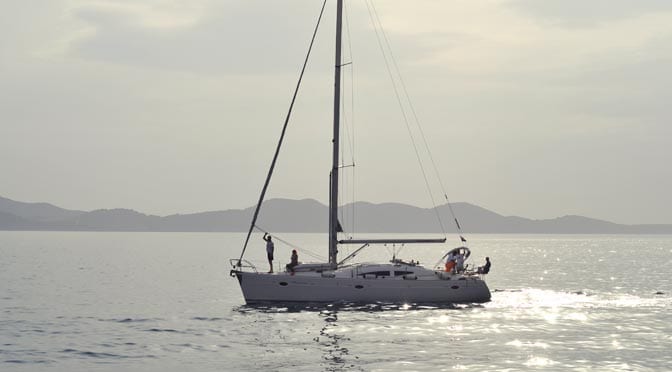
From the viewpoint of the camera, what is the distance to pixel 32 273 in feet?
307

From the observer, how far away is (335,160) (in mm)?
47344

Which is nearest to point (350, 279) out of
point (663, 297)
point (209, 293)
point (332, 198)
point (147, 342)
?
point (332, 198)

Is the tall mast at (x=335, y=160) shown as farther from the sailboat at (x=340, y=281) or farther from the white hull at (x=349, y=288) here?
the white hull at (x=349, y=288)

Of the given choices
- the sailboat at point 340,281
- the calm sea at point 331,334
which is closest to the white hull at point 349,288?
the sailboat at point 340,281

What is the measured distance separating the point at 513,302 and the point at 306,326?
19578mm

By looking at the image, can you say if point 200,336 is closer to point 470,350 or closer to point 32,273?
point 470,350

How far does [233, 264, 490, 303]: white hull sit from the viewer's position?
1813 inches

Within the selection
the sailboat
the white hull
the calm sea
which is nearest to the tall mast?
the sailboat

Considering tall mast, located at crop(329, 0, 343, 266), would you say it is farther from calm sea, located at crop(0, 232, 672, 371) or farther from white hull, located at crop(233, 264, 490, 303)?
calm sea, located at crop(0, 232, 672, 371)

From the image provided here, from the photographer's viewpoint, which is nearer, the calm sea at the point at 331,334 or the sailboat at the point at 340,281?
the calm sea at the point at 331,334

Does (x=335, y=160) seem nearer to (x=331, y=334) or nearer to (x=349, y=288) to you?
(x=349, y=288)

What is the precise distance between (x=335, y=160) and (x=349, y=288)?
7.39 m

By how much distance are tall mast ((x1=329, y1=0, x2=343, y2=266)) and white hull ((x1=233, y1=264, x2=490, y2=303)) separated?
179cm

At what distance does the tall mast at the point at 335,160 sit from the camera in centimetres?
4675
